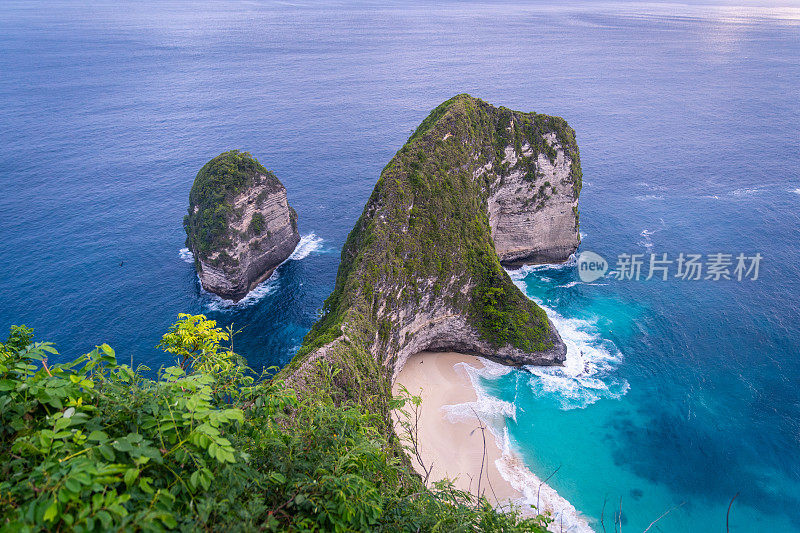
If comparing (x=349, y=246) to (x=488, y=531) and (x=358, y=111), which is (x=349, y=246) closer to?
(x=488, y=531)

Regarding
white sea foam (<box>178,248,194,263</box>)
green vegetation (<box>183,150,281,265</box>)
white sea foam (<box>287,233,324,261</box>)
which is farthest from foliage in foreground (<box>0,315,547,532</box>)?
white sea foam (<box>178,248,194,263</box>)

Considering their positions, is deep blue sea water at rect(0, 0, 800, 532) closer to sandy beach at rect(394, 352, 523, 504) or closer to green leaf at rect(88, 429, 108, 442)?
sandy beach at rect(394, 352, 523, 504)

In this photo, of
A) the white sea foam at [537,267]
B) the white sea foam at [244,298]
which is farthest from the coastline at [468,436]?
the white sea foam at [244,298]

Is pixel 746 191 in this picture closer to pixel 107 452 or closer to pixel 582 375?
pixel 582 375

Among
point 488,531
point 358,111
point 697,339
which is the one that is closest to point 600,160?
point 697,339

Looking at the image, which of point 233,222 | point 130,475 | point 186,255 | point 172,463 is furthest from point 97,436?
point 186,255

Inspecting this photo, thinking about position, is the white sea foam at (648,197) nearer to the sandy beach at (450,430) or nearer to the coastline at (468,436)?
the coastline at (468,436)
